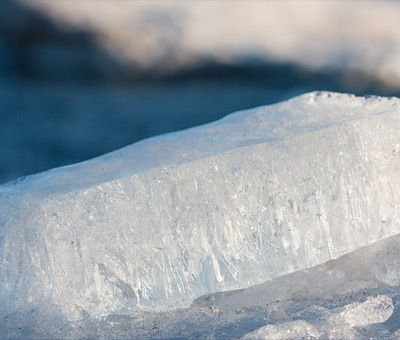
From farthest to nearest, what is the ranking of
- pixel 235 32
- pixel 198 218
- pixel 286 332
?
pixel 235 32
pixel 198 218
pixel 286 332

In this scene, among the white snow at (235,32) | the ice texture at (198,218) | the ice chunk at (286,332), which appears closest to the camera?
the ice chunk at (286,332)

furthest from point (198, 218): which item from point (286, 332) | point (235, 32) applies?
point (235, 32)

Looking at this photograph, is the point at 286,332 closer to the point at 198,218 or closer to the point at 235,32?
the point at 198,218

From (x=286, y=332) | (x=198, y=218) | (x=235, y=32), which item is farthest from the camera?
(x=235, y=32)

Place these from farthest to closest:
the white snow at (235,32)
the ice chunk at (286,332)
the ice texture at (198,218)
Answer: the white snow at (235,32)
the ice texture at (198,218)
the ice chunk at (286,332)

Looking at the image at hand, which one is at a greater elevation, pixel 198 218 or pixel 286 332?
pixel 198 218

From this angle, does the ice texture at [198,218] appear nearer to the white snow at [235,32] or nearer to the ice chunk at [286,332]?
the ice chunk at [286,332]

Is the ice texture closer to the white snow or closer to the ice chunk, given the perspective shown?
the ice chunk

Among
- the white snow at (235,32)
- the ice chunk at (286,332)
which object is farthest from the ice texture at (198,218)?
the white snow at (235,32)
